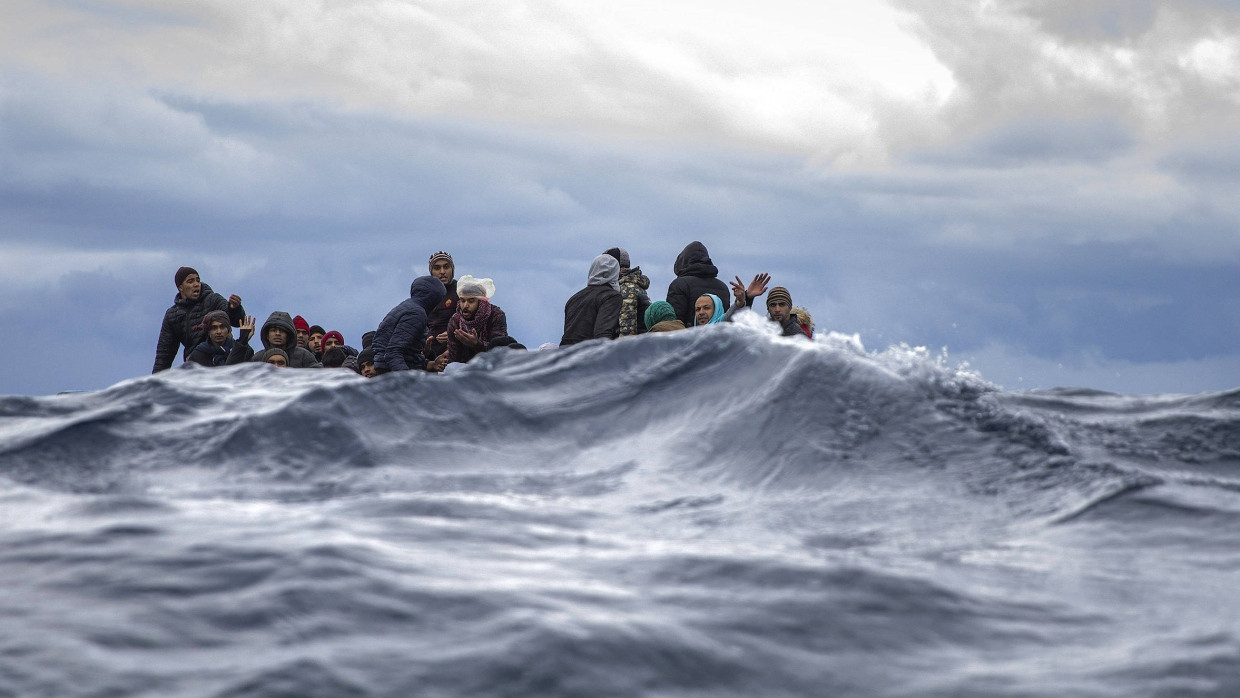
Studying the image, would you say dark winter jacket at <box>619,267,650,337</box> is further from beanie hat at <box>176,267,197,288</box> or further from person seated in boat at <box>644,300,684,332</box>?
beanie hat at <box>176,267,197,288</box>

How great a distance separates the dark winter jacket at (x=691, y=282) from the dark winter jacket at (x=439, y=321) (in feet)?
7.76

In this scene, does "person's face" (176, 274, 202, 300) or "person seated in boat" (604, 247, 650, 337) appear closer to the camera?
"person seated in boat" (604, 247, 650, 337)

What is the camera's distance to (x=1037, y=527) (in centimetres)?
489

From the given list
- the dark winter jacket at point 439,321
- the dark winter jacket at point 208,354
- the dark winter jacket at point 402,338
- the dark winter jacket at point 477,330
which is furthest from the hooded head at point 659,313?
the dark winter jacket at point 208,354

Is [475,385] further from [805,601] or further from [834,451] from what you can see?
[805,601]

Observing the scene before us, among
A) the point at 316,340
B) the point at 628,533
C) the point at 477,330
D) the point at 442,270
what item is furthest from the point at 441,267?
the point at 628,533

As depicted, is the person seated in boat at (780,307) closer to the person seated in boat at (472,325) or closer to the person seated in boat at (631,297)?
the person seated in boat at (631,297)

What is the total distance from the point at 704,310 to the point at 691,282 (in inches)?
29.0

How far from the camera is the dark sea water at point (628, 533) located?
3.24 metres

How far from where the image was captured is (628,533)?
4.76 metres

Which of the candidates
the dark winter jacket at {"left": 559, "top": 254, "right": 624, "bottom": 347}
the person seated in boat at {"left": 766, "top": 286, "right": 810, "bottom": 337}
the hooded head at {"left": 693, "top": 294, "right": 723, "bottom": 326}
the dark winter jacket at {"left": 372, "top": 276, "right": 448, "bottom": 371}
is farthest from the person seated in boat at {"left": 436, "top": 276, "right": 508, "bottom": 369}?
the person seated in boat at {"left": 766, "top": 286, "right": 810, "bottom": 337}

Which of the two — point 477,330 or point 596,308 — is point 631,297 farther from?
point 477,330

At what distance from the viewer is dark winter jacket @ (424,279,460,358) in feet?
37.9

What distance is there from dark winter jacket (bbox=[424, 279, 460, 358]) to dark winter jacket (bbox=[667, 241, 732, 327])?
2364 mm
